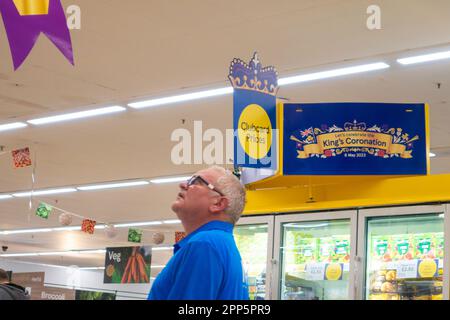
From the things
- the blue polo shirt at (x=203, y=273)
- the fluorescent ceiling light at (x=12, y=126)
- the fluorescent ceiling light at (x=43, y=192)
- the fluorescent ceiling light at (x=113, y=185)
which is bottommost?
the blue polo shirt at (x=203, y=273)

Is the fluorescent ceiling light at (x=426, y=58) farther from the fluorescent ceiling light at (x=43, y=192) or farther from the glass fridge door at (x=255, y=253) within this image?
the fluorescent ceiling light at (x=43, y=192)

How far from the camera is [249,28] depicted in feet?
25.9

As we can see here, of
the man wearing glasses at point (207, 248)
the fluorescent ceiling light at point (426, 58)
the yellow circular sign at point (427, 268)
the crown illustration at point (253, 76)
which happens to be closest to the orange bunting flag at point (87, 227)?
the fluorescent ceiling light at point (426, 58)

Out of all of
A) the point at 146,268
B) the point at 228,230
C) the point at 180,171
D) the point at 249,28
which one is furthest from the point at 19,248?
A: the point at 228,230

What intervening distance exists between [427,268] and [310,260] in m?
1.02

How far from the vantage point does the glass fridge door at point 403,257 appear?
559 centimetres

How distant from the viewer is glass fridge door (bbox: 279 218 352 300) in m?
6.11

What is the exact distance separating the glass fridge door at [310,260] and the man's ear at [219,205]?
10.8ft

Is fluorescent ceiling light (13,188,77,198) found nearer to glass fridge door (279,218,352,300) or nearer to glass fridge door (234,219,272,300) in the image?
glass fridge door (234,219,272,300)

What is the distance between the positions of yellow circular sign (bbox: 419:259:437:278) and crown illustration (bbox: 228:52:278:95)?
5.50 ft

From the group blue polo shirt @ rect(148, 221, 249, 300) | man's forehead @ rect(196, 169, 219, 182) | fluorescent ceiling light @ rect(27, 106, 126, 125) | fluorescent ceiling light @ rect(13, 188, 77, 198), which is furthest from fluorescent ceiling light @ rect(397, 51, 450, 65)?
fluorescent ceiling light @ rect(13, 188, 77, 198)

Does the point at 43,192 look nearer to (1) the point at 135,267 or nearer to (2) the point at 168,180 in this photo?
(2) the point at 168,180
